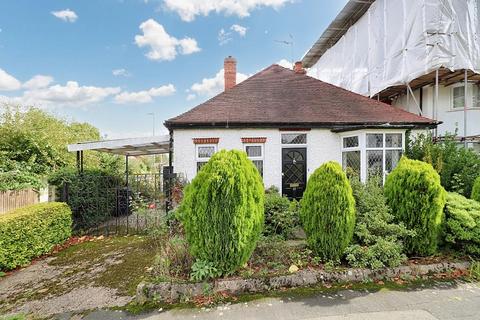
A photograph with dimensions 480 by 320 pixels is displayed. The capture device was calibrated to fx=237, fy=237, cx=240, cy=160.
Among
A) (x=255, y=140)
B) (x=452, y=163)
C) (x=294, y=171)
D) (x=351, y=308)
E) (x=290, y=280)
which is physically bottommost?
(x=351, y=308)

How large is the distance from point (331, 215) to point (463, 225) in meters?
2.64

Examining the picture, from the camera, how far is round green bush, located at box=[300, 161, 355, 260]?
14.1 feet

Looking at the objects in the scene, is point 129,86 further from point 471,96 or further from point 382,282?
point 471,96

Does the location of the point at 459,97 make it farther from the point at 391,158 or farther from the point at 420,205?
the point at 420,205

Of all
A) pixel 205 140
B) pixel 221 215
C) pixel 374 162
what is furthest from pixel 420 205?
pixel 205 140

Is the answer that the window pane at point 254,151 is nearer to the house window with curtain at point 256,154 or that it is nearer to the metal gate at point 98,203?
the house window with curtain at point 256,154

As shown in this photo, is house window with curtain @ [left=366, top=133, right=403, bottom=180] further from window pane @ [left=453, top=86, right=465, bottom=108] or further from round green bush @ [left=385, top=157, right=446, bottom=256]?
window pane @ [left=453, top=86, right=465, bottom=108]

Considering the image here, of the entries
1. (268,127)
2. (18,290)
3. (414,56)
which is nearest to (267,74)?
(268,127)

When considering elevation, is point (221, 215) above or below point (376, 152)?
below

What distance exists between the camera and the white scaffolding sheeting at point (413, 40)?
987 centimetres

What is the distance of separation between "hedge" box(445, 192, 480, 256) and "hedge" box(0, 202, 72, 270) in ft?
29.0

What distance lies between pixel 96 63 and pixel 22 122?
16.6ft

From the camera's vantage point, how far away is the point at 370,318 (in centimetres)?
320

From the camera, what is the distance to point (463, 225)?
4539mm
